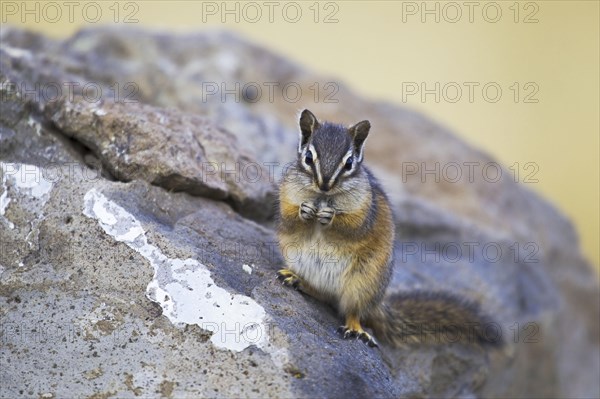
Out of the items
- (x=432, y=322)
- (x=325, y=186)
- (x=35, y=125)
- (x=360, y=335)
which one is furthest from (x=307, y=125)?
(x=35, y=125)

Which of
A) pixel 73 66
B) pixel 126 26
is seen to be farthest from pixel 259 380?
pixel 126 26

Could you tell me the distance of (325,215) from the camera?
16.5ft

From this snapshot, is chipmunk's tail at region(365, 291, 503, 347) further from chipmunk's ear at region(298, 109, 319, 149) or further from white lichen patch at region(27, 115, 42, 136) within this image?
white lichen patch at region(27, 115, 42, 136)

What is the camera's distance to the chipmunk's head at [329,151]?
4812 millimetres

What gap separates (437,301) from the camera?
587cm

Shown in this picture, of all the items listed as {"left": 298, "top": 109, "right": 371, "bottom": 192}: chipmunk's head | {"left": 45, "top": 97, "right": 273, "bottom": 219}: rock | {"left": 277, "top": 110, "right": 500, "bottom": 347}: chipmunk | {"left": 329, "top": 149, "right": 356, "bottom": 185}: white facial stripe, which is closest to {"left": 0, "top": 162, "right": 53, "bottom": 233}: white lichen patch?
{"left": 45, "top": 97, "right": 273, "bottom": 219}: rock

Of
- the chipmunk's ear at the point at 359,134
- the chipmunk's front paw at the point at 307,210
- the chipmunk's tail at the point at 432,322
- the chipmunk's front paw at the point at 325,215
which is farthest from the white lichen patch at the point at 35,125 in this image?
the chipmunk's tail at the point at 432,322

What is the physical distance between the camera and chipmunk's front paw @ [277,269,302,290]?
5.02 metres

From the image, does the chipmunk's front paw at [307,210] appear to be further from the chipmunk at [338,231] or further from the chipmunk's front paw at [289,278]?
the chipmunk's front paw at [289,278]

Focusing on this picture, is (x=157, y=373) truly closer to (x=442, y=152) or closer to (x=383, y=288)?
(x=383, y=288)

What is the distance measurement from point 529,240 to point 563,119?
925cm

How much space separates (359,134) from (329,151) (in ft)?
1.08

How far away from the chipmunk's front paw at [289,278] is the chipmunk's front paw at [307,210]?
1.19 feet

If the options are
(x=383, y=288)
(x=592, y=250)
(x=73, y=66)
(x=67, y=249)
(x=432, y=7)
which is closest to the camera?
(x=67, y=249)
